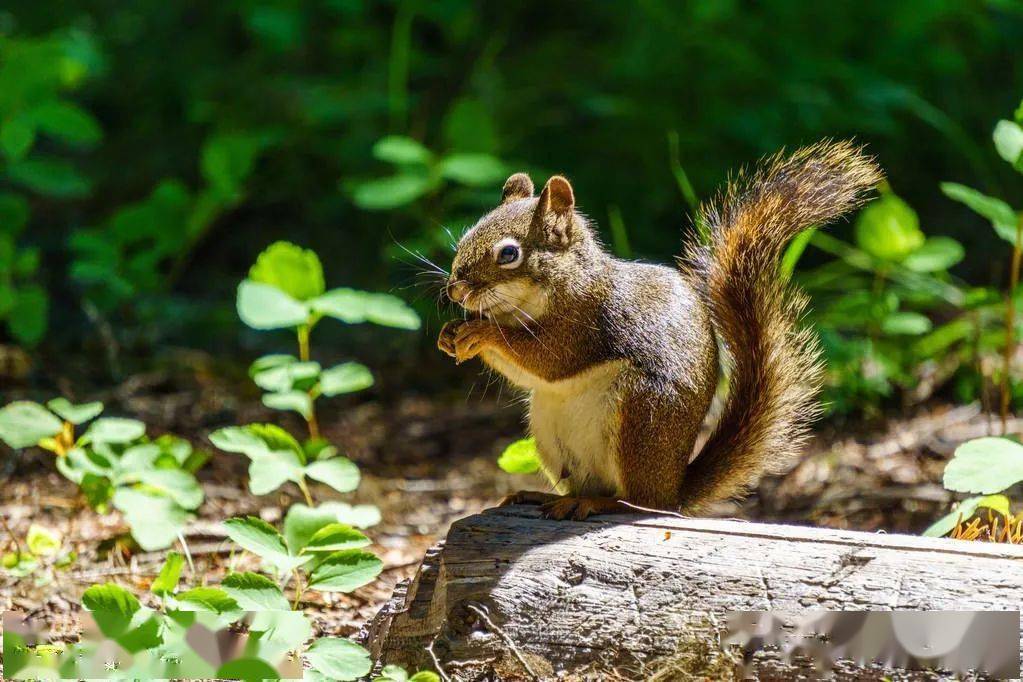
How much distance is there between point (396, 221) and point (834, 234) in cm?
185

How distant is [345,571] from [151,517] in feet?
1.75

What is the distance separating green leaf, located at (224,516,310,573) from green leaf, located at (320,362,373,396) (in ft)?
1.76

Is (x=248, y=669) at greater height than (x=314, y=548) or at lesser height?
lesser

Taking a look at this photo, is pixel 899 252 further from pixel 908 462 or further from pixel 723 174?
pixel 723 174

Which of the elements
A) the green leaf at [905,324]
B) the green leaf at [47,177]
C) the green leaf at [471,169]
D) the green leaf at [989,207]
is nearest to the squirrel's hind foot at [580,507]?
the green leaf at [989,207]

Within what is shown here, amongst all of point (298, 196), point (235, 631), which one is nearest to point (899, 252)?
point (235, 631)

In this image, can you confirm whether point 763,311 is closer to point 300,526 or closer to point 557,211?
point 557,211

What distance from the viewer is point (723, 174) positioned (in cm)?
440

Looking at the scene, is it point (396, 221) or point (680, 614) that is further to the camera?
point (396, 221)

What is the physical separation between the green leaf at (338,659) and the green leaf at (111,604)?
0.34m

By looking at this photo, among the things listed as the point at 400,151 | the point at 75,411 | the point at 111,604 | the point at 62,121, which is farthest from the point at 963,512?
the point at 62,121

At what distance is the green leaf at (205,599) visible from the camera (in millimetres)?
2027

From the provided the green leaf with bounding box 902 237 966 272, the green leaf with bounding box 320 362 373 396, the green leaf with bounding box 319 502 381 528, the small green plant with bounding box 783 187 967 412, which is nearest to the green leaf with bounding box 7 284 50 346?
the green leaf with bounding box 320 362 373 396

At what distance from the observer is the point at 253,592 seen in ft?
6.82
